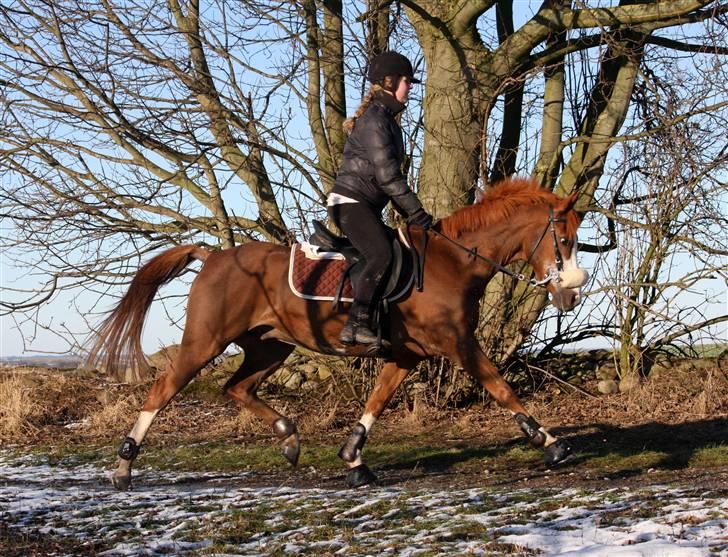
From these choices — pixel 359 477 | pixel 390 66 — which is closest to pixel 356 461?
pixel 359 477

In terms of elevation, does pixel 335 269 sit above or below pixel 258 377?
above

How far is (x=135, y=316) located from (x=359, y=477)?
2.57 meters

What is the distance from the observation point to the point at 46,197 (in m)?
11.5

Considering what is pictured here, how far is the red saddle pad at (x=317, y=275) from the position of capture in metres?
7.30

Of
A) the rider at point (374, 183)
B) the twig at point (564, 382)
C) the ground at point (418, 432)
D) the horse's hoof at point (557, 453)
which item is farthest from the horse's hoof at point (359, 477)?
the twig at point (564, 382)

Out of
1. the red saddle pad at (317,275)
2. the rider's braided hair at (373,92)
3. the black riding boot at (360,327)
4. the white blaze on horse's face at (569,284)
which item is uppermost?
the rider's braided hair at (373,92)

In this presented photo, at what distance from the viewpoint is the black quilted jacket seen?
6906 millimetres

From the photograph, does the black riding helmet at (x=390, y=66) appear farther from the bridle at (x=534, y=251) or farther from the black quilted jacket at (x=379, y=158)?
the bridle at (x=534, y=251)

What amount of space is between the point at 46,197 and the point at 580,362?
7.24 m

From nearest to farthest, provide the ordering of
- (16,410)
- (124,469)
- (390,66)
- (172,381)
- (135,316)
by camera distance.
Result: 1. (390,66)
2. (124,469)
3. (172,381)
4. (135,316)
5. (16,410)

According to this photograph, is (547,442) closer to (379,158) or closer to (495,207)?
(495,207)

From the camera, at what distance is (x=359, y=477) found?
23.0 ft

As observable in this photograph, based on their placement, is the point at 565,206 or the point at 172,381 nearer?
the point at 565,206

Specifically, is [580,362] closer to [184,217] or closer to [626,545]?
[184,217]
